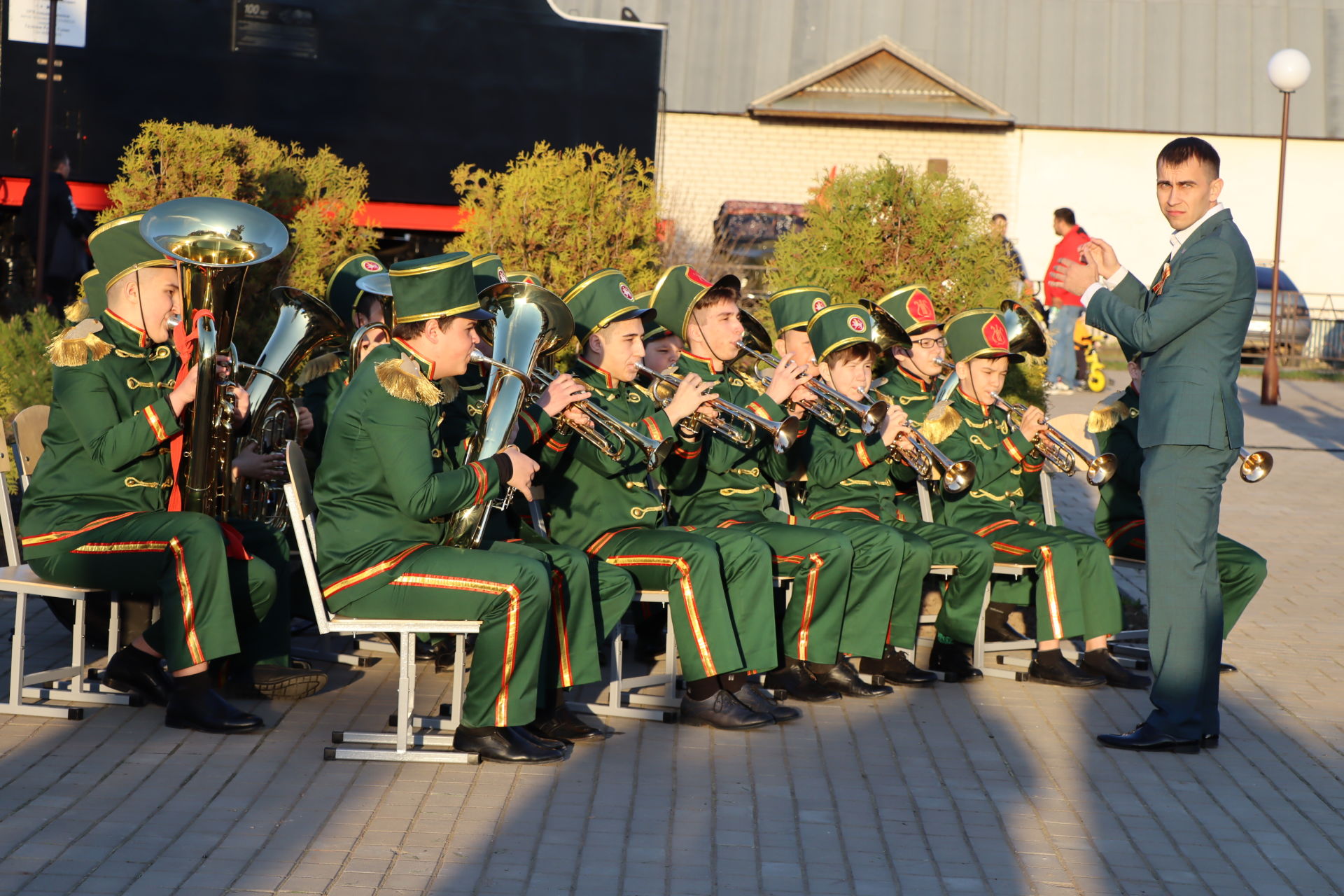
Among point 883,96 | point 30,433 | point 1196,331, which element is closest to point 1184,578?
point 1196,331

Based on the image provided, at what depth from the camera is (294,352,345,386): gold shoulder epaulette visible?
6918 millimetres

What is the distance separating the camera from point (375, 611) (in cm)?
495

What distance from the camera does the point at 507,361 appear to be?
5.28 m

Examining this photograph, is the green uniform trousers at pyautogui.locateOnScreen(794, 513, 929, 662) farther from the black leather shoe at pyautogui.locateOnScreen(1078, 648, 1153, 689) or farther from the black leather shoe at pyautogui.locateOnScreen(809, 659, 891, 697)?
the black leather shoe at pyautogui.locateOnScreen(1078, 648, 1153, 689)

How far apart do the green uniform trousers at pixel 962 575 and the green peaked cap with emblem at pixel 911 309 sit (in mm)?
1204

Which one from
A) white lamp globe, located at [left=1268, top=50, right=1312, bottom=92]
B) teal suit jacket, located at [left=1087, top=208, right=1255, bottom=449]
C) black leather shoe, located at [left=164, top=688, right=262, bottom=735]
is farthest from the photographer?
white lamp globe, located at [left=1268, top=50, right=1312, bottom=92]

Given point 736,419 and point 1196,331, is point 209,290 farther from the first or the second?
point 1196,331

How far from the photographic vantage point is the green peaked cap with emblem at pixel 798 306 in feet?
23.4

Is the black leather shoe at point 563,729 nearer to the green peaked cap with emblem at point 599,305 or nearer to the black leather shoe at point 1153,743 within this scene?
the green peaked cap with emblem at point 599,305

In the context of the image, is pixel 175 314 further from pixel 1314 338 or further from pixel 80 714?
pixel 1314 338

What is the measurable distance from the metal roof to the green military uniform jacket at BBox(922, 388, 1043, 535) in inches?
891

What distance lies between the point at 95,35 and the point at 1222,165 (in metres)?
22.5

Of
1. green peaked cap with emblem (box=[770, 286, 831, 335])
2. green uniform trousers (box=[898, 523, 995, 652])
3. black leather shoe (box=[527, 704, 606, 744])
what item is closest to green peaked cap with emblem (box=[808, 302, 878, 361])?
green peaked cap with emblem (box=[770, 286, 831, 335])

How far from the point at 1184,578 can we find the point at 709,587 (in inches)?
70.4
